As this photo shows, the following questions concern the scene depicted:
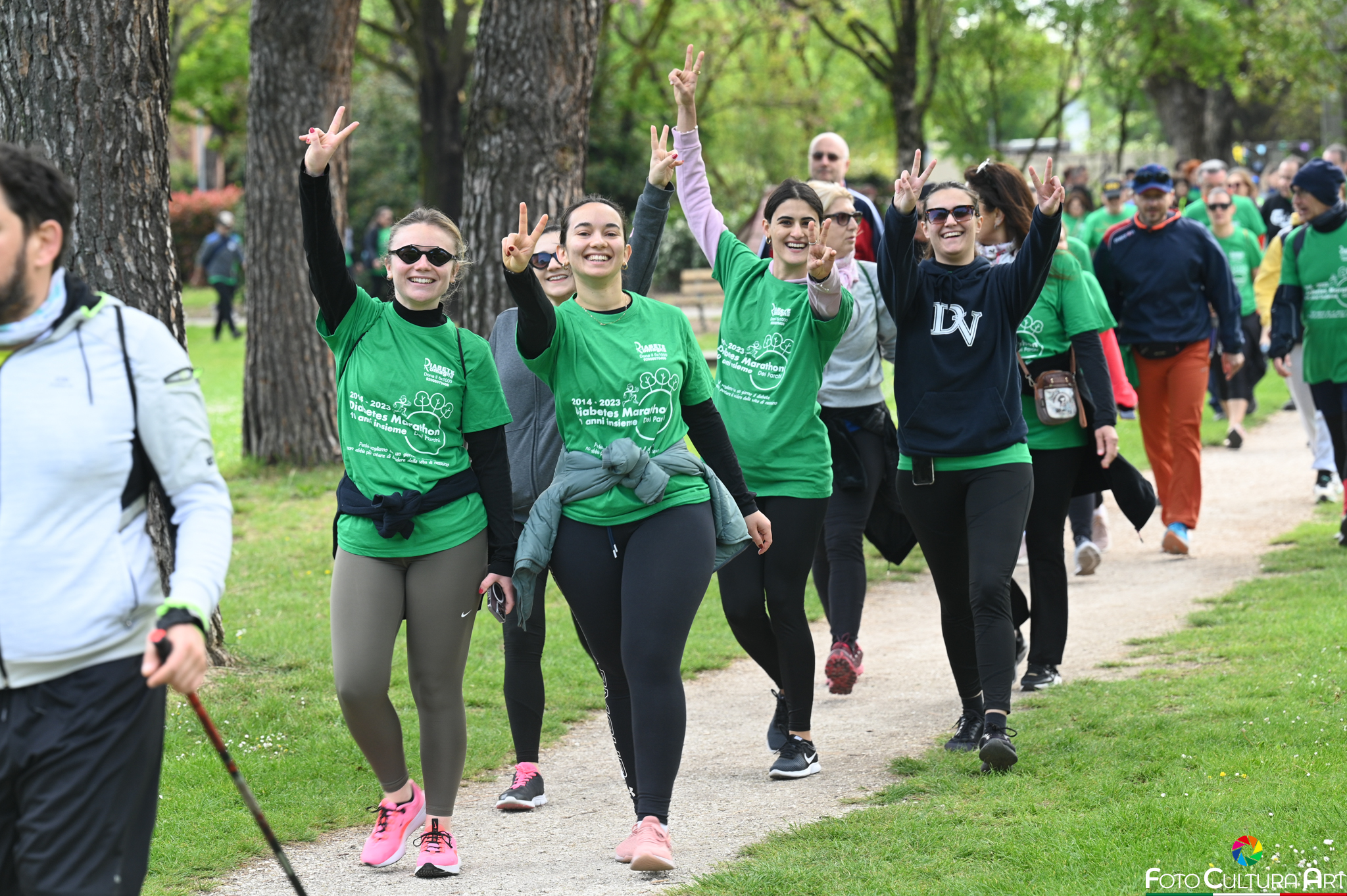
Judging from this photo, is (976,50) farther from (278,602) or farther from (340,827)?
(340,827)

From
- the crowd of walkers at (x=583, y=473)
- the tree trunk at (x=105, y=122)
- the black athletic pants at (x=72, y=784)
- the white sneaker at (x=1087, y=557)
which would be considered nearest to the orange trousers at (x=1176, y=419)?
the white sneaker at (x=1087, y=557)

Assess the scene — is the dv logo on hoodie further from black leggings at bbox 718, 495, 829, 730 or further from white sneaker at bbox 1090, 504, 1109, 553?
white sneaker at bbox 1090, 504, 1109, 553

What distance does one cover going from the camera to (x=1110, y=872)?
4.20 m

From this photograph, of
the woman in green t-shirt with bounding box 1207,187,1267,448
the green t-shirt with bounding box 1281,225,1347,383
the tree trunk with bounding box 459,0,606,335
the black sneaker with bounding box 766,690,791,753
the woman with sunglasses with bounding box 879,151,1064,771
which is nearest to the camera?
the woman with sunglasses with bounding box 879,151,1064,771

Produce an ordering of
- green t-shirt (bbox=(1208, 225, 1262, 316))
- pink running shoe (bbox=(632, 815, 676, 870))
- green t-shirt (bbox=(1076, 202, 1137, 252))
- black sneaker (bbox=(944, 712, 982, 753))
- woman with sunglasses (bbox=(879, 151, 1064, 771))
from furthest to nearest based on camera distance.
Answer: green t-shirt (bbox=(1076, 202, 1137, 252)) < green t-shirt (bbox=(1208, 225, 1262, 316)) < black sneaker (bbox=(944, 712, 982, 753)) < woman with sunglasses (bbox=(879, 151, 1064, 771)) < pink running shoe (bbox=(632, 815, 676, 870))

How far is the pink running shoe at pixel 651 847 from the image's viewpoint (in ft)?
14.4

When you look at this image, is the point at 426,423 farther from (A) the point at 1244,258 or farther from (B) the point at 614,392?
(A) the point at 1244,258

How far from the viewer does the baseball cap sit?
8.73 m

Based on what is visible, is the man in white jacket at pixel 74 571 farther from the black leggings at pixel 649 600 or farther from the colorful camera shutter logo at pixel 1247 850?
the colorful camera shutter logo at pixel 1247 850

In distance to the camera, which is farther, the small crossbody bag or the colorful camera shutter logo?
the small crossbody bag

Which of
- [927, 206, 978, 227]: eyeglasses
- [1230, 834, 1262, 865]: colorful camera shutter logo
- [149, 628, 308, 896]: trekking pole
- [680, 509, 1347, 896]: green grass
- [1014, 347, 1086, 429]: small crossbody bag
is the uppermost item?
[927, 206, 978, 227]: eyeglasses

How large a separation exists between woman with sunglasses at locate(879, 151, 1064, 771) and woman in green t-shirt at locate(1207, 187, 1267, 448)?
7.64 meters

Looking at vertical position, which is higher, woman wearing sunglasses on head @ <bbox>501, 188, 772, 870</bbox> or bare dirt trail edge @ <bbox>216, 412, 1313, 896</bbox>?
woman wearing sunglasses on head @ <bbox>501, 188, 772, 870</bbox>

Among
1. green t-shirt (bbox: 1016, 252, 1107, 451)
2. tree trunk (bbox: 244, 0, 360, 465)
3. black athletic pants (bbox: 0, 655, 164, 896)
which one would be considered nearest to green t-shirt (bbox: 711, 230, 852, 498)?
green t-shirt (bbox: 1016, 252, 1107, 451)
